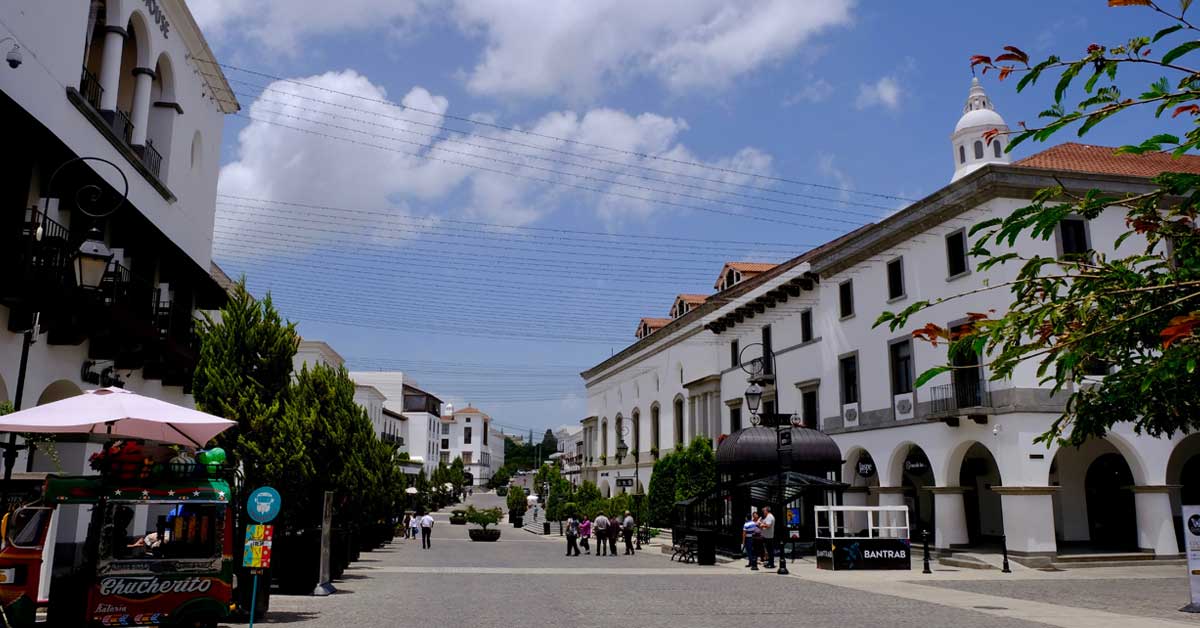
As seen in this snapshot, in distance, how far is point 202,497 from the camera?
10578mm

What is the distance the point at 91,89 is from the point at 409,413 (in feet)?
294

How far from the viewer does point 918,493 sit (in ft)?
115

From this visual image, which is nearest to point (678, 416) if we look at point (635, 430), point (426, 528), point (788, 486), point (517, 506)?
point (635, 430)

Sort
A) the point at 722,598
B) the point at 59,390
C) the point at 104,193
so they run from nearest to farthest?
1. the point at 722,598
2. the point at 59,390
3. the point at 104,193

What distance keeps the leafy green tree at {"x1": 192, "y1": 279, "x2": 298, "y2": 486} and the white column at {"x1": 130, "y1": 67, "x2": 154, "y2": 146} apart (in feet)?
27.0

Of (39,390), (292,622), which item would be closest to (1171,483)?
(292,622)

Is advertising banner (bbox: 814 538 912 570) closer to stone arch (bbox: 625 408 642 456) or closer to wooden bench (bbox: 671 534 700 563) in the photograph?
wooden bench (bbox: 671 534 700 563)

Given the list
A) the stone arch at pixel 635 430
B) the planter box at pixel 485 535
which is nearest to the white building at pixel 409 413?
the stone arch at pixel 635 430

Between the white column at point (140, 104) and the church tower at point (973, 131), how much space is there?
121 ft

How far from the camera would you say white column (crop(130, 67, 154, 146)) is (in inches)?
867

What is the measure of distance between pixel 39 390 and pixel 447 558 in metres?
16.6

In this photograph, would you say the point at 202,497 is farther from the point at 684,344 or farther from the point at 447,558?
the point at 684,344

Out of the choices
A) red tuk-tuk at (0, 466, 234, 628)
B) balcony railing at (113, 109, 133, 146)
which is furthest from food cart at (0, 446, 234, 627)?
balcony railing at (113, 109, 133, 146)

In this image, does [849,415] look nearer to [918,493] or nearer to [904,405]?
[904,405]
